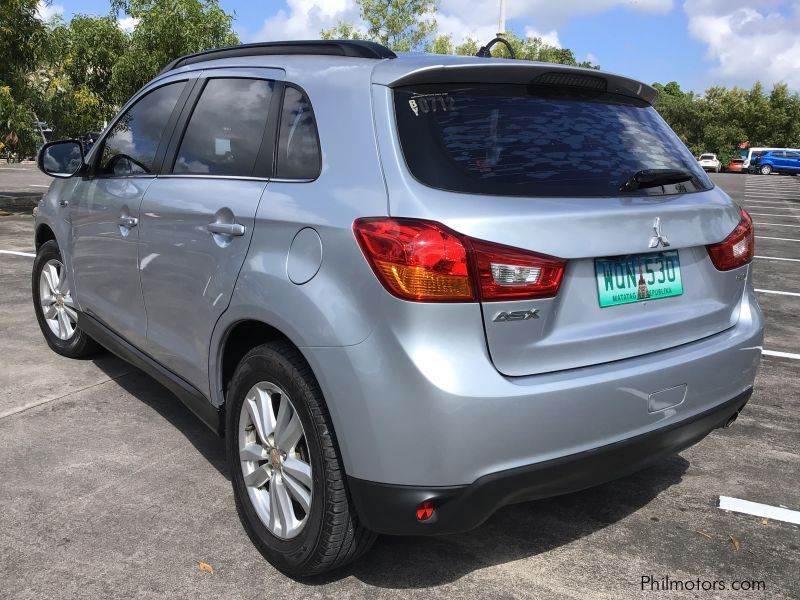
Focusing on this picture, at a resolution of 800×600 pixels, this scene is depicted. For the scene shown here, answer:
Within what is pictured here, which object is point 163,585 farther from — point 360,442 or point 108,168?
point 108,168

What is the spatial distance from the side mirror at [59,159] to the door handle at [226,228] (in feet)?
6.60

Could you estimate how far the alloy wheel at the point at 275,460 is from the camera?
8.34 ft

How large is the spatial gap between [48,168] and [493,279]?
3415mm

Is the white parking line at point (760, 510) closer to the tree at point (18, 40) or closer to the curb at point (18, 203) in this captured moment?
the tree at point (18, 40)

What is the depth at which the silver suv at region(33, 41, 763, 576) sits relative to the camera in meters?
2.17

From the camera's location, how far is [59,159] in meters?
4.57

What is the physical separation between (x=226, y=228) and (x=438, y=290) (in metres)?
1.02

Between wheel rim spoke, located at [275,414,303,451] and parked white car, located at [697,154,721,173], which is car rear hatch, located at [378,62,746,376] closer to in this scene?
wheel rim spoke, located at [275,414,303,451]

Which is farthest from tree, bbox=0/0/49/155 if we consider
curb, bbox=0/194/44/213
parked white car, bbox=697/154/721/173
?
parked white car, bbox=697/154/721/173

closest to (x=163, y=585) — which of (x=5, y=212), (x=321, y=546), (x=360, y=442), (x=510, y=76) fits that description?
(x=321, y=546)

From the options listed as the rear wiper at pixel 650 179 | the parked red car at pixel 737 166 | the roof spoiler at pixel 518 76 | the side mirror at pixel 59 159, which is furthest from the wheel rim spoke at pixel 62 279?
the parked red car at pixel 737 166

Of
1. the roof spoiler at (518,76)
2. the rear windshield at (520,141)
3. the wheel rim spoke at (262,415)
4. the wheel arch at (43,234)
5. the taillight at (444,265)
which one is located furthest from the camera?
the wheel arch at (43,234)

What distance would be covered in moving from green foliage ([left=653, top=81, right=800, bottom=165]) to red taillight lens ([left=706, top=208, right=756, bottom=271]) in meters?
65.9

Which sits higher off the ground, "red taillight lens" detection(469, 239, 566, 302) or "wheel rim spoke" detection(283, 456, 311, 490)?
"red taillight lens" detection(469, 239, 566, 302)
